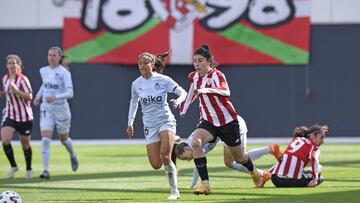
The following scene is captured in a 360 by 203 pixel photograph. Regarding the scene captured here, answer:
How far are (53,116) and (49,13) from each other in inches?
658

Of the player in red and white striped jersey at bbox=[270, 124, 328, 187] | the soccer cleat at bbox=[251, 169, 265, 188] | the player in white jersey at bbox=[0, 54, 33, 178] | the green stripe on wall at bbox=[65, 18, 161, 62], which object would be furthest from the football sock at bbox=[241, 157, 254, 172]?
the green stripe on wall at bbox=[65, 18, 161, 62]

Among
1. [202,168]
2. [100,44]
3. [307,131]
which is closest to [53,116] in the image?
[307,131]

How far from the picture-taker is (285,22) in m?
34.1

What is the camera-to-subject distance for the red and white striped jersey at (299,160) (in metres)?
15.0

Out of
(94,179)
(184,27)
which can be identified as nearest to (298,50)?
(184,27)

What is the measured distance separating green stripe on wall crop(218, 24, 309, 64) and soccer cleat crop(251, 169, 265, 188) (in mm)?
19335

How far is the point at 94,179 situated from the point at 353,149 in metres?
12.0

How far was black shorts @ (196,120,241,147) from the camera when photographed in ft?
45.1

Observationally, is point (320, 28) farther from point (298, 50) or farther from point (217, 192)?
point (217, 192)

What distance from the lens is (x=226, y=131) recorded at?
45.2 ft

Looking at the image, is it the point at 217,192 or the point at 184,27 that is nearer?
the point at 217,192

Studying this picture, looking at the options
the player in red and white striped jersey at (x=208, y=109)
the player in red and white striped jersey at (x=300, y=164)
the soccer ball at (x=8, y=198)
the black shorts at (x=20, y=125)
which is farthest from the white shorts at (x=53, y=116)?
the soccer ball at (x=8, y=198)

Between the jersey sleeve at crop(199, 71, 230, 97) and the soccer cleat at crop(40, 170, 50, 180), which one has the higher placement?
the jersey sleeve at crop(199, 71, 230, 97)

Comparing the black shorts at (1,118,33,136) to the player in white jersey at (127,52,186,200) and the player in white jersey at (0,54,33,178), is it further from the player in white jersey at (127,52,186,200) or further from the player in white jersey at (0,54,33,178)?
the player in white jersey at (127,52,186,200)
